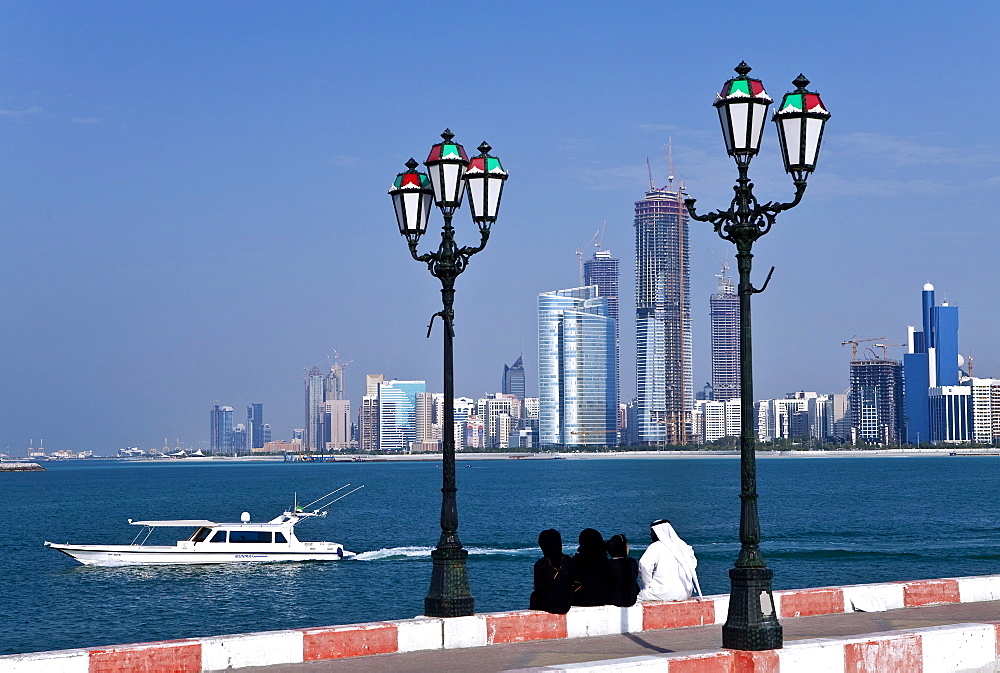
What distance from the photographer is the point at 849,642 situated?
10438mm

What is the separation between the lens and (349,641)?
1184cm

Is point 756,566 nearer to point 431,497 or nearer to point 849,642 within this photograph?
point 849,642

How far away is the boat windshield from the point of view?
154 ft

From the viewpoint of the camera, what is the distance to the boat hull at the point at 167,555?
46.2 meters

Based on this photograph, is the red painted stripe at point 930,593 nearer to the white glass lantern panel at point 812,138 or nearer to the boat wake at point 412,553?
the white glass lantern panel at point 812,138

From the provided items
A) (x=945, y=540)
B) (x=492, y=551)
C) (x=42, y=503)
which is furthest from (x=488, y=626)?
(x=42, y=503)

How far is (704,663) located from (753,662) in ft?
1.41

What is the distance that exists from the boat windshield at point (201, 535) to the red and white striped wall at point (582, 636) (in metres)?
36.0

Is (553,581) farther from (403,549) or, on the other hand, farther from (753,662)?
(403,549)

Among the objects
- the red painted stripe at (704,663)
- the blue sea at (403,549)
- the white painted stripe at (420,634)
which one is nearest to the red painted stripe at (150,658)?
the white painted stripe at (420,634)

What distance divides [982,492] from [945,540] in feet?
178

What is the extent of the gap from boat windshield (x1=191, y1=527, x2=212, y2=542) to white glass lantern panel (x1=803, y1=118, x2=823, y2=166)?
39.6 meters

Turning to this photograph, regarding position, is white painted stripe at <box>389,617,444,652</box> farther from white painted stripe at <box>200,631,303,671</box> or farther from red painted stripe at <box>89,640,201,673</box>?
red painted stripe at <box>89,640,201,673</box>

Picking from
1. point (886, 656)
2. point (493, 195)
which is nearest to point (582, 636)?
point (886, 656)
